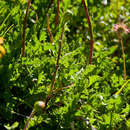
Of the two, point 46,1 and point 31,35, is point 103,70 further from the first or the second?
point 46,1

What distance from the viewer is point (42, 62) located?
3.85ft

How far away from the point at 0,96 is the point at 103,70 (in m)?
0.65

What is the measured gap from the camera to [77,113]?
1063mm

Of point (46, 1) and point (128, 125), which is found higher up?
point (46, 1)

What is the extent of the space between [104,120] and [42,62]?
443 millimetres

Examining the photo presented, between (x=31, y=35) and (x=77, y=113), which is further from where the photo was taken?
(x=31, y=35)

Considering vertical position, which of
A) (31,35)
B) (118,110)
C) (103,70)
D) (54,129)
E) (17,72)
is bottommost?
(54,129)

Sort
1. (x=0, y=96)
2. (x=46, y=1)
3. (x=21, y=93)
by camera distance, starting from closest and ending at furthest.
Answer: (x=0, y=96) < (x=21, y=93) < (x=46, y=1)

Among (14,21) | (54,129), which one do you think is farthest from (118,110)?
(14,21)

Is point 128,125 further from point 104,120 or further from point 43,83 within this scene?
point 43,83

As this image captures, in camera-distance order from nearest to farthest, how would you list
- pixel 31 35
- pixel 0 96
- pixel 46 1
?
1. pixel 0 96
2. pixel 31 35
3. pixel 46 1

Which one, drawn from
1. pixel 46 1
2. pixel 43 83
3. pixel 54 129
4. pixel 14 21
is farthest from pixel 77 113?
pixel 46 1

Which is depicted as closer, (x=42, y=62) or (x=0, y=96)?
(x=0, y=96)

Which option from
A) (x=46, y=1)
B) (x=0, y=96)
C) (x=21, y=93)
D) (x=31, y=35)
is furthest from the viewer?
(x=46, y=1)
